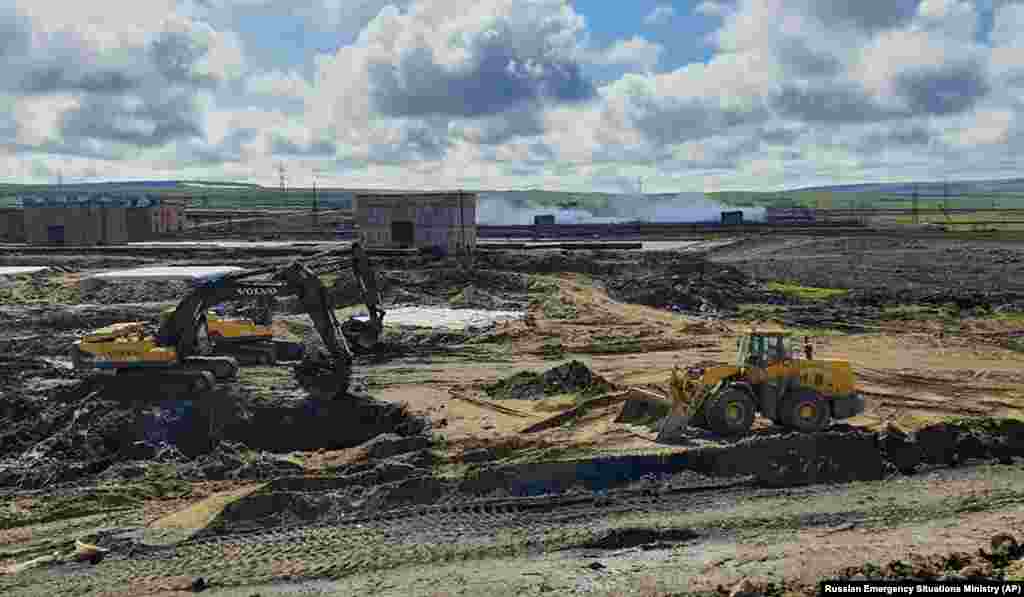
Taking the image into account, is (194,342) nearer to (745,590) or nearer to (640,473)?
(640,473)

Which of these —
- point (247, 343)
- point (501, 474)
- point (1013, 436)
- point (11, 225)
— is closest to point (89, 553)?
point (501, 474)

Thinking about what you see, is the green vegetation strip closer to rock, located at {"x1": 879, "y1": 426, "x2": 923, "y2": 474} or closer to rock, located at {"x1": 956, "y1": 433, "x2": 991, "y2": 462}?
rock, located at {"x1": 956, "y1": 433, "x2": 991, "y2": 462}

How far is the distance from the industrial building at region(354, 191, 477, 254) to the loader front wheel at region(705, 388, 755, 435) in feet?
128

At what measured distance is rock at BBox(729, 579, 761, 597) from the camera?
454 inches

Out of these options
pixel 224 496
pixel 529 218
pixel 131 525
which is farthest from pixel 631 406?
pixel 529 218

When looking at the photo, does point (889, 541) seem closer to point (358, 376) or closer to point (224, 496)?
point (224, 496)

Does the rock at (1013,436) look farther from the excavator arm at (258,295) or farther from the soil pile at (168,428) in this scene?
the excavator arm at (258,295)

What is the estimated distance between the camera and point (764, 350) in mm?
19344

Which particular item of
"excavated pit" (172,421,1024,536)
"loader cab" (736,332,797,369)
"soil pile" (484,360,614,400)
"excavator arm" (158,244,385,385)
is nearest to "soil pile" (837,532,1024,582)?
"excavated pit" (172,421,1024,536)

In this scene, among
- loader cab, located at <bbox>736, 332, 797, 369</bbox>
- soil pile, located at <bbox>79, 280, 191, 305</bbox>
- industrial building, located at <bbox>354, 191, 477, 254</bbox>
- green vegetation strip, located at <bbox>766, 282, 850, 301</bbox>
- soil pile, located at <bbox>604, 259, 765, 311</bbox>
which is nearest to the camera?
loader cab, located at <bbox>736, 332, 797, 369</bbox>

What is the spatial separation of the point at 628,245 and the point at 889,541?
174ft

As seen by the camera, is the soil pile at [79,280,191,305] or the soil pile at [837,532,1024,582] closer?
the soil pile at [837,532,1024,582]

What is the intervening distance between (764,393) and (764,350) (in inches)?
33.1

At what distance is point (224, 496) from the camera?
16562 mm
